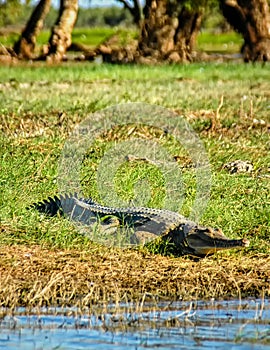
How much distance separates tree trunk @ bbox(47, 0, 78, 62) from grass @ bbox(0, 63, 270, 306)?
1411 centimetres

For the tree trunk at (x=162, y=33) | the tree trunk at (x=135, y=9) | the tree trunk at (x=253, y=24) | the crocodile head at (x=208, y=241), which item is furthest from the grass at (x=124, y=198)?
the tree trunk at (x=135, y=9)

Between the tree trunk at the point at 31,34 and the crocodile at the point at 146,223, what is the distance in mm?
24691

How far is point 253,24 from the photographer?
29.9 meters

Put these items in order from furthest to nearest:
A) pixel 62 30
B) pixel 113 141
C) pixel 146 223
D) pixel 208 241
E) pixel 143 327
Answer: pixel 62 30 < pixel 113 141 < pixel 146 223 < pixel 208 241 < pixel 143 327

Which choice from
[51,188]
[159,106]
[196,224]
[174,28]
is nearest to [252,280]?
[196,224]

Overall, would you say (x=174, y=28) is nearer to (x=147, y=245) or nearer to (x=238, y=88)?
(x=238, y=88)

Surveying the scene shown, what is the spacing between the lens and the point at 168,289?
668 cm

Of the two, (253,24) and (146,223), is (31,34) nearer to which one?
(253,24)

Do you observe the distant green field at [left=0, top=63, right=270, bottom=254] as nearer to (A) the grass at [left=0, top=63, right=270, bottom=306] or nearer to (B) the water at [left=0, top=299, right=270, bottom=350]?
(A) the grass at [left=0, top=63, right=270, bottom=306]

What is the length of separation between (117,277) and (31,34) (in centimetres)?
2705

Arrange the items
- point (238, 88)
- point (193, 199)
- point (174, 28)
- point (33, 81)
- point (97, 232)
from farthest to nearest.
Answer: point (174, 28) < point (33, 81) < point (238, 88) < point (193, 199) < point (97, 232)

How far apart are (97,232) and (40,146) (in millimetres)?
3545

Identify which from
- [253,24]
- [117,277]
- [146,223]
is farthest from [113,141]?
[253,24]

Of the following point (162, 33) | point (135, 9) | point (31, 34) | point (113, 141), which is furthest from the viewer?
point (135, 9)
